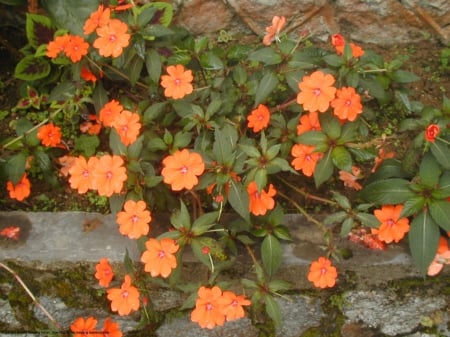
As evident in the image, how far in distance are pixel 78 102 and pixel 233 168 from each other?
779 mm

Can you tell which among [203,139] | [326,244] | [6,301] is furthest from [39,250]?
[326,244]

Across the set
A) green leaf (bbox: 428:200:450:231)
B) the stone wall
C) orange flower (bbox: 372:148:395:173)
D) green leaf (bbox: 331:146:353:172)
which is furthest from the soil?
green leaf (bbox: 428:200:450:231)

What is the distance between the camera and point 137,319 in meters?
2.38

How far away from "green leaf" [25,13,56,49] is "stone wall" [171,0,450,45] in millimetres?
598

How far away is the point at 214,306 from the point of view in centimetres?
187

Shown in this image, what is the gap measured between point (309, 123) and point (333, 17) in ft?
3.06

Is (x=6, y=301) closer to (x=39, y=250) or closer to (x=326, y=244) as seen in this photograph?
(x=39, y=250)

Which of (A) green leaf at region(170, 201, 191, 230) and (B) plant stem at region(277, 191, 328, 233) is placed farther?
(B) plant stem at region(277, 191, 328, 233)

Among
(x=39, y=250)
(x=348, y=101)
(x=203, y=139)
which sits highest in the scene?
(x=348, y=101)

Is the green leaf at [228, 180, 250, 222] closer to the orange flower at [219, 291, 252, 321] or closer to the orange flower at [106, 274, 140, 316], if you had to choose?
the orange flower at [219, 291, 252, 321]

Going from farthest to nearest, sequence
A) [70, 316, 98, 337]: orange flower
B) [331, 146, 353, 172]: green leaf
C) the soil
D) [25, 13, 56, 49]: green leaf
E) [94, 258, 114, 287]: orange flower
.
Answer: [25, 13, 56, 49]: green leaf → the soil → [70, 316, 98, 337]: orange flower → [94, 258, 114, 287]: orange flower → [331, 146, 353, 172]: green leaf

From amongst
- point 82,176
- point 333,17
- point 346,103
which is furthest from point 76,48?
point 333,17

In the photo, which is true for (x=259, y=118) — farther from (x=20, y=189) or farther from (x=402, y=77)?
(x=20, y=189)

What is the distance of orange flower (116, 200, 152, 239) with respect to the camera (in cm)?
182
